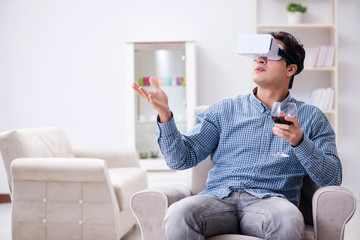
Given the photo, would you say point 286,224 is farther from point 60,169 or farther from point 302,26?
point 302,26

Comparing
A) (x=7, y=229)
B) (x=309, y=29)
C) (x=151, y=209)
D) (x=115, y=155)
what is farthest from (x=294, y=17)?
(x=7, y=229)

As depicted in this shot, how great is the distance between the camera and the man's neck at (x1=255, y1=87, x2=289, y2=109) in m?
2.08

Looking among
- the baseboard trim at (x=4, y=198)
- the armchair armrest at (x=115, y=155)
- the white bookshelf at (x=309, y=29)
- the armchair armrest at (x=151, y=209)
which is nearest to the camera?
the armchair armrest at (x=151, y=209)

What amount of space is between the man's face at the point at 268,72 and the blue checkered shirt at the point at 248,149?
0.09m

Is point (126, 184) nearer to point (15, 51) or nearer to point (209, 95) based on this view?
point (209, 95)

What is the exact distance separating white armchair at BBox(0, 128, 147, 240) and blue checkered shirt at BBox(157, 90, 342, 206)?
0.90 metres

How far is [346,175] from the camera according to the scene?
174 inches

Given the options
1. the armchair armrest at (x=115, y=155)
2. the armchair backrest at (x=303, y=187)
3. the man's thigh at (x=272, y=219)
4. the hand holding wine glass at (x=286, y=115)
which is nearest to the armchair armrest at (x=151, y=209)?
the man's thigh at (x=272, y=219)

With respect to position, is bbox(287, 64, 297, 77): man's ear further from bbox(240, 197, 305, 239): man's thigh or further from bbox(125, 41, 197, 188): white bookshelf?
bbox(125, 41, 197, 188): white bookshelf

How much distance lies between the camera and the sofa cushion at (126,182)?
2.91 metres

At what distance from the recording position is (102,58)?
4543 mm

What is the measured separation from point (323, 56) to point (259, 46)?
Result: 2407mm

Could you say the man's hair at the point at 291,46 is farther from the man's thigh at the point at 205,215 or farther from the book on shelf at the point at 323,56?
the book on shelf at the point at 323,56

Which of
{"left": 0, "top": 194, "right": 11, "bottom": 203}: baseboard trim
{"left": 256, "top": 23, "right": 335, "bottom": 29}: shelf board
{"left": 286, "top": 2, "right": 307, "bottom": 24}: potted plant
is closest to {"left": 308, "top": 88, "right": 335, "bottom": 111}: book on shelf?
{"left": 256, "top": 23, "right": 335, "bottom": 29}: shelf board
